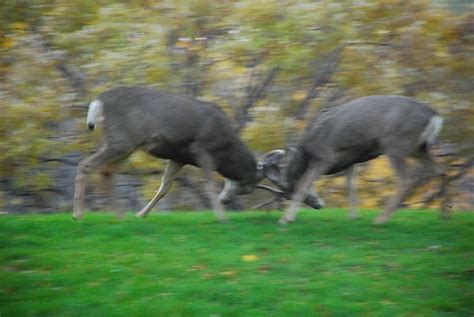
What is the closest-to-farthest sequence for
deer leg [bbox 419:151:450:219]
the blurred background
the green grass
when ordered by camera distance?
the green grass < deer leg [bbox 419:151:450:219] < the blurred background

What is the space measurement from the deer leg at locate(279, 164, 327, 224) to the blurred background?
3.94 meters

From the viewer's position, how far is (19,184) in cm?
1956

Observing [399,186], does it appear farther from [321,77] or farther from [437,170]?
[321,77]

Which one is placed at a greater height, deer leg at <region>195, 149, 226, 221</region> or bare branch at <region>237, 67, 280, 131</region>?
deer leg at <region>195, 149, 226, 221</region>

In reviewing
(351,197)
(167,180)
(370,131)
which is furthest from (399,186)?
(167,180)

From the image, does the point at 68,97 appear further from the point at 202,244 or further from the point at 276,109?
the point at 202,244

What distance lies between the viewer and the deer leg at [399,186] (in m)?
13.1

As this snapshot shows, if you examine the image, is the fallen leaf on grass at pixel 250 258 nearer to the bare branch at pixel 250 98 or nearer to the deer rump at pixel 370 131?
the deer rump at pixel 370 131

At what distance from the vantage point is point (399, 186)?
520 inches

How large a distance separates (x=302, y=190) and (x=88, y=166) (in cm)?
292

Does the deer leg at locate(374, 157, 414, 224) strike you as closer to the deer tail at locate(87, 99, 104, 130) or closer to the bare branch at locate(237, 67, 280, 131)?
the deer tail at locate(87, 99, 104, 130)

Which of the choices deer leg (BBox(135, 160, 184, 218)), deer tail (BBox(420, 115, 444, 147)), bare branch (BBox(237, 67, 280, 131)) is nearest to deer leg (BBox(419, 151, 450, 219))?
deer tail (BBox(420, 115, 444, 147))

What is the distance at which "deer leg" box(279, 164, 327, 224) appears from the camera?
13.0 meters

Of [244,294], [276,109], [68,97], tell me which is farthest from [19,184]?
[244,294]
